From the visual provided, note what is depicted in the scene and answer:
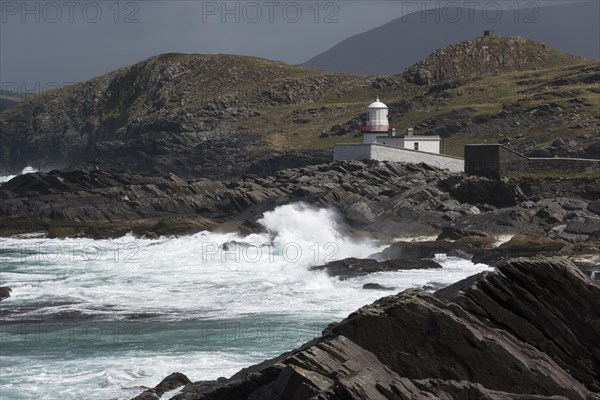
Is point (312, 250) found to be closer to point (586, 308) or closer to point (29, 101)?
point (586, 308)

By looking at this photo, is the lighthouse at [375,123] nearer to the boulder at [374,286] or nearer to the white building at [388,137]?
the white building at [388,137]

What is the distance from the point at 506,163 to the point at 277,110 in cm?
7657

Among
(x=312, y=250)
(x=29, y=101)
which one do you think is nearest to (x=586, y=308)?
(x=312, y=250)

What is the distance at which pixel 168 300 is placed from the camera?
4231 centimetres

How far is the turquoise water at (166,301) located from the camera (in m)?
29.0

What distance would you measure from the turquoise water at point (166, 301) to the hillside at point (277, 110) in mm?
33397

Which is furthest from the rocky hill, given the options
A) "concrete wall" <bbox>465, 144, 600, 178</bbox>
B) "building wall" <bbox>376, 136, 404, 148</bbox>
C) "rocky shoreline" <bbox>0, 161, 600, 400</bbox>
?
"concrete wall" <bbox>465, 144, 600, 178</bbox>

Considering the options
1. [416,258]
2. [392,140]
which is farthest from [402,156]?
[416,258]

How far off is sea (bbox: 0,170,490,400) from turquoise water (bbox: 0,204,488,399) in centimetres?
5

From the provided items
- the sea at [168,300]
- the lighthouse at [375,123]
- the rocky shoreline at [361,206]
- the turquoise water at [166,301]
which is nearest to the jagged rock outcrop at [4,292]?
the sea at [168,300]

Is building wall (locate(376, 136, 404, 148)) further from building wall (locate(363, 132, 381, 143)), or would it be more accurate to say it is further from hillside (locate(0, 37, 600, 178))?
hillside (locate(0, 37, 600, 178))

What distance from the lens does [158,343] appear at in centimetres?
3281

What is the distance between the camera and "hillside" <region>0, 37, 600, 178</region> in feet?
341

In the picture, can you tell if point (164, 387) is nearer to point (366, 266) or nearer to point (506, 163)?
point (366, 266)
